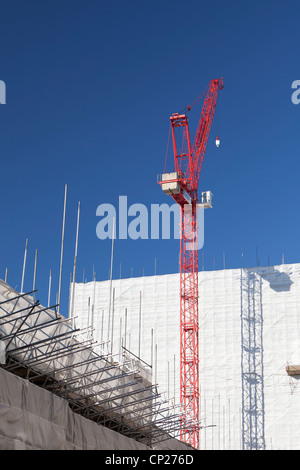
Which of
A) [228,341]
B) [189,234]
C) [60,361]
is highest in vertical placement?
[189,234]

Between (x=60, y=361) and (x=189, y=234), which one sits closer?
(x=60, y=361)

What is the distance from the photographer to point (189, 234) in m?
67.3

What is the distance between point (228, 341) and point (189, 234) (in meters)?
10.9

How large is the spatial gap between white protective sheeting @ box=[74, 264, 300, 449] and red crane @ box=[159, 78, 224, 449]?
1.34 meters

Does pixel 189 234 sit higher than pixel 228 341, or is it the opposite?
pixel 189 234

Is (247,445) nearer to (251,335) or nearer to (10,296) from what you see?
(251,335)

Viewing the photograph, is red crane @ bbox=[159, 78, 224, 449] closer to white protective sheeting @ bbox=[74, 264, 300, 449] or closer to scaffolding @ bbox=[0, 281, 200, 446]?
white protective sheeting @ bbox=[74, 264, 300, 449]

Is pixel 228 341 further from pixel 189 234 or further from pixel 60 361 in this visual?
pixel 60 361

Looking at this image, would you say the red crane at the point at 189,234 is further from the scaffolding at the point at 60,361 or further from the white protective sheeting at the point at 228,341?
the scaffolding at the point at 60,361

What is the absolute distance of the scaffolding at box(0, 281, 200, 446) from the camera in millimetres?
20203

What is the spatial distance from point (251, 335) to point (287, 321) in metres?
3.48

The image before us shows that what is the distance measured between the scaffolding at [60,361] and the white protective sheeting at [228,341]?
98.8 ft

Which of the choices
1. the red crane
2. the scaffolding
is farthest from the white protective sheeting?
the scaffolding

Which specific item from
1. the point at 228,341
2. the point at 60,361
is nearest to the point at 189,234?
the point at 228,341
